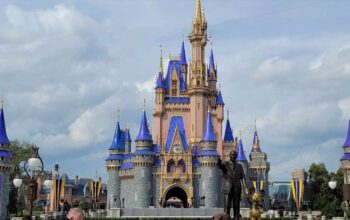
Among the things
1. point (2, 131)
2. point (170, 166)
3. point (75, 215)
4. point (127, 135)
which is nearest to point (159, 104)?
point (127, 135)

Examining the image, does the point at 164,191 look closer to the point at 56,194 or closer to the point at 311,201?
the point at 56,194

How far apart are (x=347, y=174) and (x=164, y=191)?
26770 mm

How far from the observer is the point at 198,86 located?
3484 inches

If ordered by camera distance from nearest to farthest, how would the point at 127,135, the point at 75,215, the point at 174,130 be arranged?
the point at 75,215 → the point at 174,130 → the point at 127,135

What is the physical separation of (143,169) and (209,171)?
9.92 m

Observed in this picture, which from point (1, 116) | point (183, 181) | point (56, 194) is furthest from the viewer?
point (183, 181)

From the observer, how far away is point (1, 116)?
222 ft

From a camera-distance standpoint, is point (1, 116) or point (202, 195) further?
point (202, 195)

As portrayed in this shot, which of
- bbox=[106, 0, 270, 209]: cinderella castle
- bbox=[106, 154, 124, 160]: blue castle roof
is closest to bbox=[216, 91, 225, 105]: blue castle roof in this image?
bbox=[106, 0, 270, 209]: cinderella castle

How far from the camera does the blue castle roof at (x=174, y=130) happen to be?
84406mm

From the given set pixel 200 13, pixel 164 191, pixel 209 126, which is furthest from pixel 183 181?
pixel 200 13

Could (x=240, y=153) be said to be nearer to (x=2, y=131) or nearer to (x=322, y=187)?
(x=322, y=187)

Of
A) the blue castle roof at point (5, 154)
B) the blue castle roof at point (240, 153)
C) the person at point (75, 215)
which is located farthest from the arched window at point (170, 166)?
the person at point (75, 215)

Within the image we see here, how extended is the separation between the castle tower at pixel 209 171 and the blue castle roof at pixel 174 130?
3.36 metres
